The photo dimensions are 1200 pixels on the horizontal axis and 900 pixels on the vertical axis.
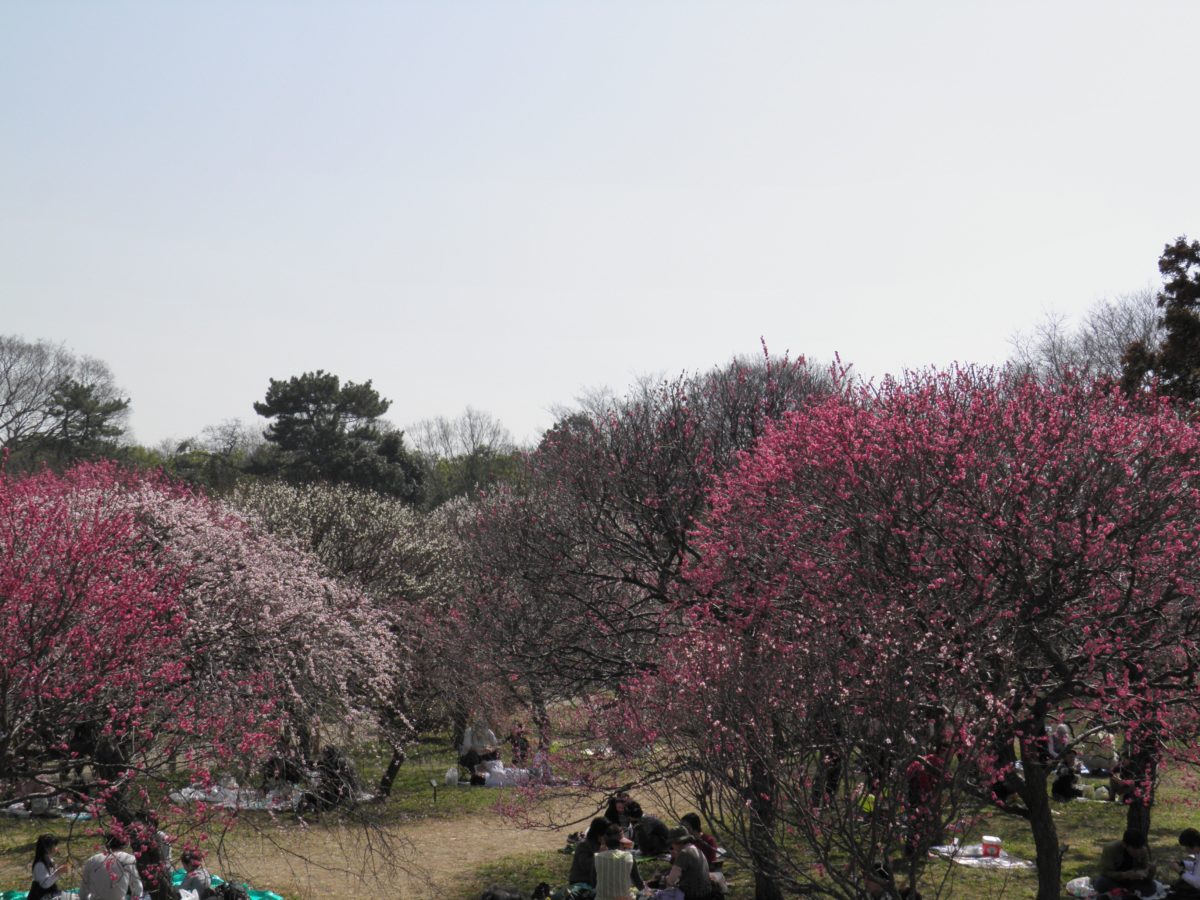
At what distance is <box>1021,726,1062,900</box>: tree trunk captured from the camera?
10.1 meters

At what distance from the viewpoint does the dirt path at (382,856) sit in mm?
13883

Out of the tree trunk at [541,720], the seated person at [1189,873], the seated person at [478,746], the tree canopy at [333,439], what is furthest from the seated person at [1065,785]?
the tree canopy at [333,439]

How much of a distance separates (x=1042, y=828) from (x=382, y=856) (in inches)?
309

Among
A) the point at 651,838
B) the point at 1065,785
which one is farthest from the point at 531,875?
the point at 1065,785

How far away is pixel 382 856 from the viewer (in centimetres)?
1338

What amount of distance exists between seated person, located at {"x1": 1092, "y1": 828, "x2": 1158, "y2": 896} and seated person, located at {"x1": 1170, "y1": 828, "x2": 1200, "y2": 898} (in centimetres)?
31

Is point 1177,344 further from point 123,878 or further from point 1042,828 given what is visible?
point 123,878

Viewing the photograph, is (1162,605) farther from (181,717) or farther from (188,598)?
(188,598)

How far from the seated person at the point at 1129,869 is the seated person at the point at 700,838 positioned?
4.46 m

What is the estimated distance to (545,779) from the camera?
15.0 meters

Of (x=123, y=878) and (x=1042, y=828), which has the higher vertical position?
(x=1042, y=828)

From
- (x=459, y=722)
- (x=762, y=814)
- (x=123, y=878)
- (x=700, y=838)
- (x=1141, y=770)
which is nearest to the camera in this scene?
(x=762, y=814)

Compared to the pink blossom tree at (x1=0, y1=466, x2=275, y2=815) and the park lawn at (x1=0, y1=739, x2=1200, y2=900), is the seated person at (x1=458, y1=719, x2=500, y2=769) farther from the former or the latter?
the pink blossom tree at (x1=0, y1=466, x2=275, y2=815)

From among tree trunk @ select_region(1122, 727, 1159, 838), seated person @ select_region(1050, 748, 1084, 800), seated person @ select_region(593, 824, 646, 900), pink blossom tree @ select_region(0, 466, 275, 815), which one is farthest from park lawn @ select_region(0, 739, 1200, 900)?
seated person @ select_region(593, 824, 646, 900)
